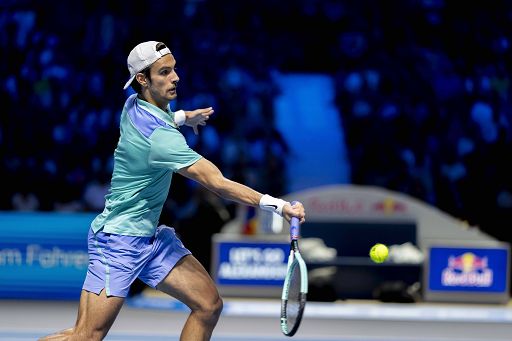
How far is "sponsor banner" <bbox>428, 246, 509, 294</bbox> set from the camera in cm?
1031

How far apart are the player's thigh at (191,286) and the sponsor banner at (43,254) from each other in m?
5.10

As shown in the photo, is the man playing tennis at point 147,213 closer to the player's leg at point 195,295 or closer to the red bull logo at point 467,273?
the player's leg at point 195,295

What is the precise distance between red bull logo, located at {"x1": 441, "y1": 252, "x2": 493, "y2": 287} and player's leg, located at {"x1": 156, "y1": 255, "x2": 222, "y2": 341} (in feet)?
18.7

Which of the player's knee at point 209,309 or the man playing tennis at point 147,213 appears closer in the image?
the man playing tennis at point 147,213

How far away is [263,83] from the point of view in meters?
13.8

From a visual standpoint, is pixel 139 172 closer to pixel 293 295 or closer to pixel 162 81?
pixel 162 81

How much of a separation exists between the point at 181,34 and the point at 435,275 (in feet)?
17.3

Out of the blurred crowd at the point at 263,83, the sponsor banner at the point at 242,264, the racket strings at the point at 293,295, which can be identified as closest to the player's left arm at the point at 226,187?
the racket strings at the point at 293,295

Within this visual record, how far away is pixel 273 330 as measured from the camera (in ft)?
27.7

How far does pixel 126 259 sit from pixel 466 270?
6140 mm

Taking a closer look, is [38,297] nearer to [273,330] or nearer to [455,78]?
[273,330]

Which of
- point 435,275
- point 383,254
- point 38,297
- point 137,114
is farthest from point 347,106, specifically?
point 137,114

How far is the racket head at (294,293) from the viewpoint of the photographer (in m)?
4.43

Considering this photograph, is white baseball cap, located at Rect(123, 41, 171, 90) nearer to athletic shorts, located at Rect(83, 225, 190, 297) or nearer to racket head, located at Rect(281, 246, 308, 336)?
athletic shorts, located at Rect(83, 225, 190, 297)
